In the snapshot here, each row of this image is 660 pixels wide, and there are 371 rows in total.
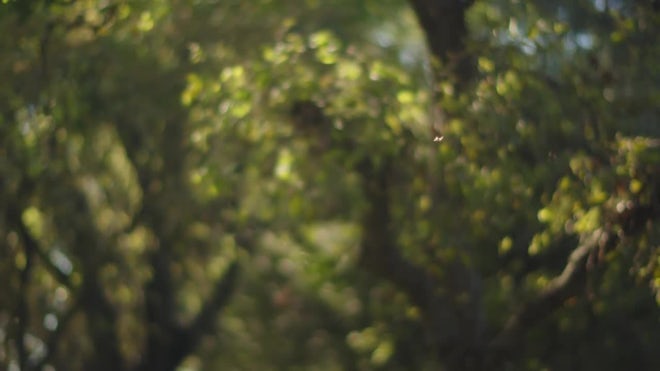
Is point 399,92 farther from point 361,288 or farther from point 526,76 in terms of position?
point 361,288

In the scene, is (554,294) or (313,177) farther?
(313,177)

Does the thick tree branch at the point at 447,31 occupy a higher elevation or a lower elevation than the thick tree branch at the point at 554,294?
higher

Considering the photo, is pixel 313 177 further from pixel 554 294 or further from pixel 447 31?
pixel 554 294

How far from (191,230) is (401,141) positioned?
539 centimetres

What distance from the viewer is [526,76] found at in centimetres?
852

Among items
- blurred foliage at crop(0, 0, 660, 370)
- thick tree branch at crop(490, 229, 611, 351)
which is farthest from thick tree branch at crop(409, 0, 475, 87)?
thick tree branch at crop(490, 229, 611, 351)

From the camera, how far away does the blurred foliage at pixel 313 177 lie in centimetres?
841

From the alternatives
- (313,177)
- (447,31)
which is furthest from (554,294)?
(313,177)

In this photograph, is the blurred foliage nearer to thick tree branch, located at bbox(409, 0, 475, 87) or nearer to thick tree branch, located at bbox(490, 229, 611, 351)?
thick tree branch, located at bbox(490, 229, 611, 351)

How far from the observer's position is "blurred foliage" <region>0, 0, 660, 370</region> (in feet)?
27.6

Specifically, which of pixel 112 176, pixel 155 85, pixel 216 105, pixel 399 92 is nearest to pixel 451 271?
pixel 399 92

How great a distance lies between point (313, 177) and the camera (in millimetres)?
10094

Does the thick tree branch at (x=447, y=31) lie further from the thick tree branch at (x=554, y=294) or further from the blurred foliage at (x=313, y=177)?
the thick tree branch at (x=554, y=294)

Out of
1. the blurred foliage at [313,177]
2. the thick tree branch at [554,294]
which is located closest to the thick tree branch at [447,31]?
the blurred foliage at [313,177]
